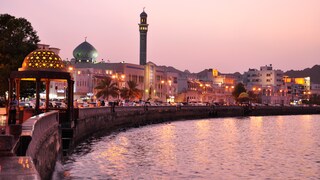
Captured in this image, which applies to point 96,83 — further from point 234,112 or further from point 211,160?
point 211,160

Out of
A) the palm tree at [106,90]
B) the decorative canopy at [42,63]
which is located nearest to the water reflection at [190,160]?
the decorative canopy at [42,63]

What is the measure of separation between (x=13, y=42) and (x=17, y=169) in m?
55.7

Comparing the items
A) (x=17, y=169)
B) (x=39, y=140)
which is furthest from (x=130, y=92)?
(x=17, y=169)

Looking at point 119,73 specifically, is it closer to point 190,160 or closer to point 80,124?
point 80,124

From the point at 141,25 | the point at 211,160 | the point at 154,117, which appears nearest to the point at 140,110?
the point at 154,117

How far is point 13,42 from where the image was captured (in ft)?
223

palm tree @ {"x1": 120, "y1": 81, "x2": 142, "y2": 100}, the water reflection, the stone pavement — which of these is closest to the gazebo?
the water reflection

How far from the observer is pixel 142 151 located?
51312 millimetres

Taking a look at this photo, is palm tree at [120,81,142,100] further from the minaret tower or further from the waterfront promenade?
the minaret tower

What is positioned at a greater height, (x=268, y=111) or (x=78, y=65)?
(x=78, y=65)

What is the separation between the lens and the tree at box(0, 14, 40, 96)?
215 feet

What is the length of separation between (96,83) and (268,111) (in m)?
→ 68.1

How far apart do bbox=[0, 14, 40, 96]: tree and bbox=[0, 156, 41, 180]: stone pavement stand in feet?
164

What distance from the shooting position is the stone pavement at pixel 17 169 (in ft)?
42.3
